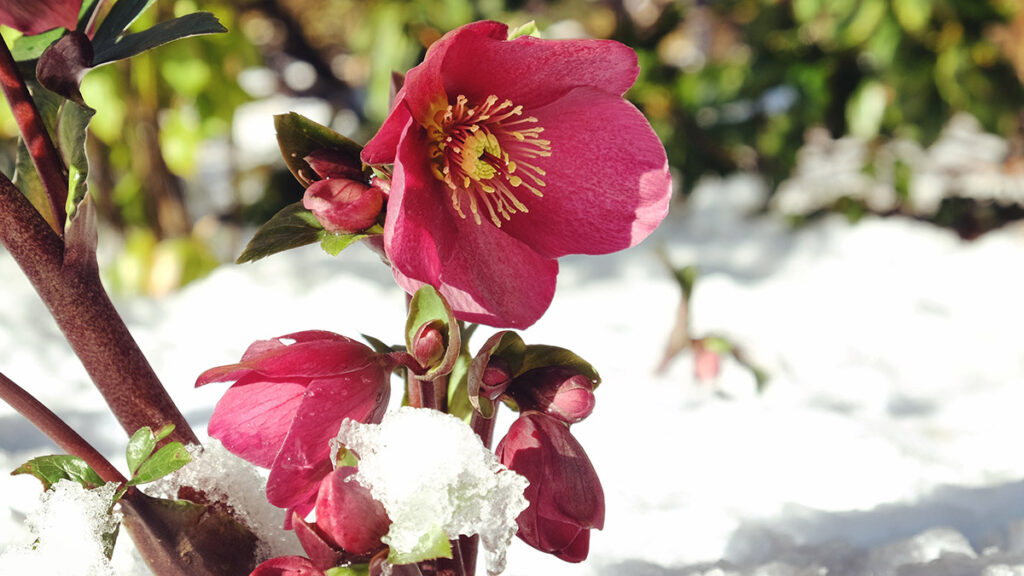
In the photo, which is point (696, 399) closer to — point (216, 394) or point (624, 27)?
point (216, 394)

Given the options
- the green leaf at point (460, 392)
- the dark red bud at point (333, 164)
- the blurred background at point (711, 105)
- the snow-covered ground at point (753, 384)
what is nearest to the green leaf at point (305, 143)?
the dark red bud at point (333, 164)

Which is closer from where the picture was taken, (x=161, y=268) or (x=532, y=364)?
(x=532, y=364)

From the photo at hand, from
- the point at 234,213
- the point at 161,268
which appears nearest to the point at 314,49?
the point at 234,213

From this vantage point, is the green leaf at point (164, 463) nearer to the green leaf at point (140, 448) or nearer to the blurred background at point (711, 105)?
the green leaf at point (140, 448)

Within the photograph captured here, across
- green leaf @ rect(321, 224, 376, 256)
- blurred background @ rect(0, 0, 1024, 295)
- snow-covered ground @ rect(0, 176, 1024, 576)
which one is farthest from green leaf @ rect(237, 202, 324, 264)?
blurred background @ rect(0, 0, 1024, 295)

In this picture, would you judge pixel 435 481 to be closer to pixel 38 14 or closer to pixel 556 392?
pixel 556 392
